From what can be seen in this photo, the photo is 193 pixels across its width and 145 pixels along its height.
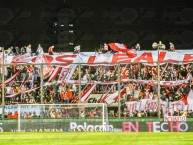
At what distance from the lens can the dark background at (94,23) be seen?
38.2m

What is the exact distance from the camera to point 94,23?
39250 millimetres

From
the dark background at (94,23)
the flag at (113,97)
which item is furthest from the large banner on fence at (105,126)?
the dark background at (94,23)

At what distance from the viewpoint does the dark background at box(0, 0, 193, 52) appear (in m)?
38.2

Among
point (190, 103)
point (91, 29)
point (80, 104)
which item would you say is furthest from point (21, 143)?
point (91, 29)

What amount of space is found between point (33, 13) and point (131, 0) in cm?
654

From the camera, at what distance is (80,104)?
89.6 ft

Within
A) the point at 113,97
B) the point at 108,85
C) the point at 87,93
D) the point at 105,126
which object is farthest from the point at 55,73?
the point at 105,126

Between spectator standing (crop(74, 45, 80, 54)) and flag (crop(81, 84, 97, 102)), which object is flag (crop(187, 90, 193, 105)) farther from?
spectator standing (crop(74, 45, 80, 54))

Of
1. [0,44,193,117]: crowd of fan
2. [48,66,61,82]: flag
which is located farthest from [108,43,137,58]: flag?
[48,66,61,82]: flag

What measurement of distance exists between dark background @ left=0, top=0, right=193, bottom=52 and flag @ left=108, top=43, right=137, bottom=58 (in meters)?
2.00

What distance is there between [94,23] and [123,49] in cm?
475

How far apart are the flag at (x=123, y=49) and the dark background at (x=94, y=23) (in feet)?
6.57

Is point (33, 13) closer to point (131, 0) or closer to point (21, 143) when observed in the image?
point (131, 0)

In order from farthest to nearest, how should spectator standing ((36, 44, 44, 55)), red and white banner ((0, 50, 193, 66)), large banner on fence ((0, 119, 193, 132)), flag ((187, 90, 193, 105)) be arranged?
spectator standing ((36, 44, 44, 55)) < red and white banner ((0, 50, 193, 66)) < flag ((187, 90, 193, 105)) < large banner on fence ((0, 119, 193, 132))
